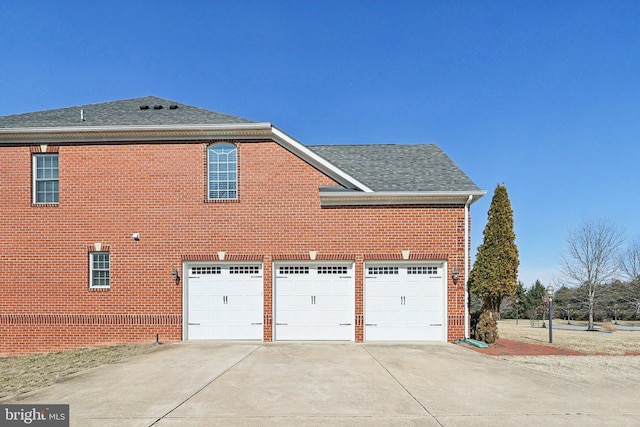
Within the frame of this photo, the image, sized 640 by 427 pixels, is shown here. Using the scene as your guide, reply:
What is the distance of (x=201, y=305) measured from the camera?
12.9 m

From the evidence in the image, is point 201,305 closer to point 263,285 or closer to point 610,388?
point 263,285

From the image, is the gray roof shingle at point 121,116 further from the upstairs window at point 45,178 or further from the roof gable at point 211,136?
the upstairs window at point 45,178

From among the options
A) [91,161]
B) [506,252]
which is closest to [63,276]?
[91,161]

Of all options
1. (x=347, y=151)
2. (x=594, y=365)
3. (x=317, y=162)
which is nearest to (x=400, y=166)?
(x=347, y=151)

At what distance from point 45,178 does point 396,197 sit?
1170 cm

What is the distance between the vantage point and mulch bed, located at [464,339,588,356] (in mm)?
11297

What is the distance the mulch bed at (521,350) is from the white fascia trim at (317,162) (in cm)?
590

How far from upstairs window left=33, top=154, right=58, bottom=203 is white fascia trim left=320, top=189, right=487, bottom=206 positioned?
8.97m

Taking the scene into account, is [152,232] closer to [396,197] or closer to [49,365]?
[49,365]

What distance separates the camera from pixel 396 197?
12734mm

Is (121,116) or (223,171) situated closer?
(223,171)

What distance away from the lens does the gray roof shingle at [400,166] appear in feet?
43.3

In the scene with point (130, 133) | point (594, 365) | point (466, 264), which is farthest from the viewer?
point (130, 133)
